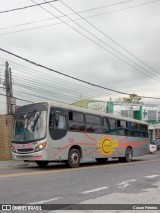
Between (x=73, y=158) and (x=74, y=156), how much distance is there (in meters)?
0.14

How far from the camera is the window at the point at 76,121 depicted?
17862 mm

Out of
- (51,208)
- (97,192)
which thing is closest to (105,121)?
(97,192)

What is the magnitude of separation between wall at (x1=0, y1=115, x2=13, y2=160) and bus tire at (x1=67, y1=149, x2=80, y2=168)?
800 centimetres

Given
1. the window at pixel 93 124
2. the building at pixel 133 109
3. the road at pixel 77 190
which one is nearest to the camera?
the road at pixel 77 190

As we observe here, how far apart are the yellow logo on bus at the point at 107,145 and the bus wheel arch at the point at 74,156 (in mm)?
2222

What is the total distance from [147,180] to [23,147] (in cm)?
618

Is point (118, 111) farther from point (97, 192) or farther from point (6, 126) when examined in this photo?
point (97, 192)

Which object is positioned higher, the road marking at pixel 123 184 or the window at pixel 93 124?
the window at pixel 93 124

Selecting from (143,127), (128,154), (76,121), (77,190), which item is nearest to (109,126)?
(128,154)

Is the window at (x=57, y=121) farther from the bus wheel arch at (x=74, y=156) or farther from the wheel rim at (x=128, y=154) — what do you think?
the wheel rim at (x=128, y=154)

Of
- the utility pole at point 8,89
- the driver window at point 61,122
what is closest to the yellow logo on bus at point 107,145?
the driver window at point 61,122

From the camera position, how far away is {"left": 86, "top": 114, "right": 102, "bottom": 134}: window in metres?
19.3

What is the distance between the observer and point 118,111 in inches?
2092

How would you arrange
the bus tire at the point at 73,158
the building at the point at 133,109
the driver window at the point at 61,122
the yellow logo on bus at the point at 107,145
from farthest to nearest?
1. the building at the point at 133,109
2. the yellow logo on bus at the point at 107,145
3. the bus tire at the point at 73,158
4. the driver window at the point at 61,122
